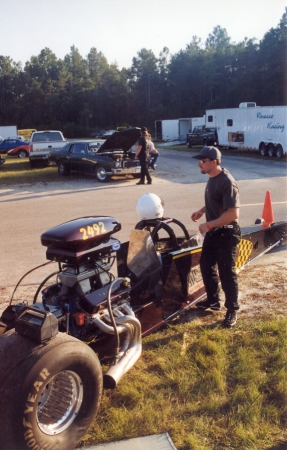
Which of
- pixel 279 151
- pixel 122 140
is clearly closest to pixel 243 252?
pixel 122 140

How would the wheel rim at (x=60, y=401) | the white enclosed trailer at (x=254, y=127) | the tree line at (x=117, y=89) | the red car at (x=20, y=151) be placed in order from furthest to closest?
the tree line at (x=117, y=89) < the red car at (x=20, y=151) < the white enclosed trailer at (x=254, y=127) < the wheel rim at (x=60, y=401)

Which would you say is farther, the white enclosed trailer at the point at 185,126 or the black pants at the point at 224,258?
the white enclosed trailer at the point at 185,126

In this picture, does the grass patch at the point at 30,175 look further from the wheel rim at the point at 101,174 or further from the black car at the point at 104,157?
the wheel rim at the point at 101,174

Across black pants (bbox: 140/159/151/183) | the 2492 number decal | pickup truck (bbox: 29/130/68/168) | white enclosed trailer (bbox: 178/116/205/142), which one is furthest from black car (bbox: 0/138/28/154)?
the 2492 number decal

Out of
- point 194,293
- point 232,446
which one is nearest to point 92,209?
point 194,293

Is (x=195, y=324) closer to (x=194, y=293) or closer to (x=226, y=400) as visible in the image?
(x=194, y=293)

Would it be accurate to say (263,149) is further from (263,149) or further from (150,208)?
(150,208)

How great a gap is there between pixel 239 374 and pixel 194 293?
1.33 m

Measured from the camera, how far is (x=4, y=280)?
669cm

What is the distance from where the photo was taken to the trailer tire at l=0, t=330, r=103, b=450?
2.62 metres

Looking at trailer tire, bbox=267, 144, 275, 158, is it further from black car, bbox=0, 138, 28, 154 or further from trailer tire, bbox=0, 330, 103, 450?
trailer tire, bbox=0, 330, 103, 450

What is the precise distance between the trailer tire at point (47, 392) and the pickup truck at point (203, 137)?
109ft

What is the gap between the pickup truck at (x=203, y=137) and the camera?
35.2m

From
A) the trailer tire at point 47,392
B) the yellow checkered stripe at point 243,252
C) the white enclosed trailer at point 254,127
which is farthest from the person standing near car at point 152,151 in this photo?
the trailer tire at point 47,392
